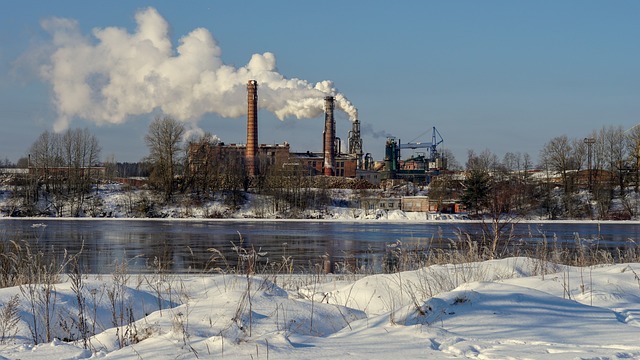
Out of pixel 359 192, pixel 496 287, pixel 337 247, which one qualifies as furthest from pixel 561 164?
pixel 496 287

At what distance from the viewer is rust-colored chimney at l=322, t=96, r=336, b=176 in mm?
82625

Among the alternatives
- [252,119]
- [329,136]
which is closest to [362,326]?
[252,119]

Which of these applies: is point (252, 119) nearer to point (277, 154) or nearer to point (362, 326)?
→ point (277, 154)

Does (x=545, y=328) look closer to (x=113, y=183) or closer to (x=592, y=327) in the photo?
(x=592, y=327)

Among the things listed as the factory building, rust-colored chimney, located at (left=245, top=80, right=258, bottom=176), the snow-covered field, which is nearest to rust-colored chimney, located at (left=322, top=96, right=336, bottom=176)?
the factory building

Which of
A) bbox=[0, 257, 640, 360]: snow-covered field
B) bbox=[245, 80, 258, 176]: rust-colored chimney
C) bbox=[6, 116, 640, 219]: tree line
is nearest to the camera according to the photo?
bbox=[0, 257, 640, 360]: snow-covered field

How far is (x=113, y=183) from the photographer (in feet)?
214

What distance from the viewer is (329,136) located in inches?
3282

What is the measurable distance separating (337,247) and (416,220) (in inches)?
939

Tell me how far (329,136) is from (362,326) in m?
77.7

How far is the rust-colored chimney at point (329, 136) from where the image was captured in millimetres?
82625

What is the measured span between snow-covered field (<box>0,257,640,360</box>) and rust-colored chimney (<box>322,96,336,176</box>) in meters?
74.8

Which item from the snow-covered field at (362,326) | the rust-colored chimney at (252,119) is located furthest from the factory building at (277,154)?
the snow-covered field at (362,326)

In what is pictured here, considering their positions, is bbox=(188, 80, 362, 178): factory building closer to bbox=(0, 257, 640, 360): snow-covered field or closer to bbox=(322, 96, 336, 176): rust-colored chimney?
bbox=(322, 96, 336, 176): rust-colored chimney
